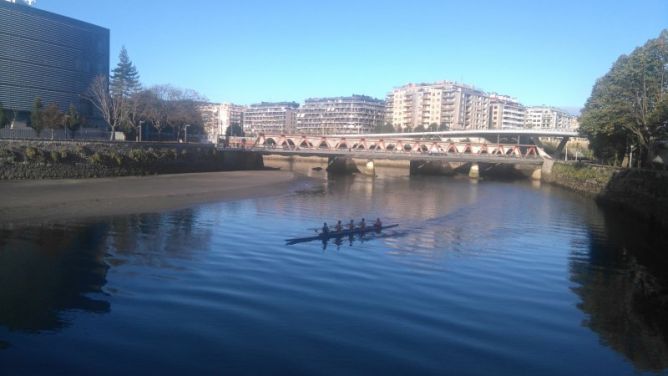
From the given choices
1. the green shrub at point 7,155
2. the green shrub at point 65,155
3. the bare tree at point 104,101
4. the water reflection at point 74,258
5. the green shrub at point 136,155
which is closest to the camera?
the water reflection at point 74,258

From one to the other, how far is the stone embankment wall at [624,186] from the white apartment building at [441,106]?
328ft

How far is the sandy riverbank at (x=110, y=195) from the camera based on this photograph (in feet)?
98.3

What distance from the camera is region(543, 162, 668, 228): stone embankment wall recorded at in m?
34.8

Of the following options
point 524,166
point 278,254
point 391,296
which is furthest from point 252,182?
point 524,166

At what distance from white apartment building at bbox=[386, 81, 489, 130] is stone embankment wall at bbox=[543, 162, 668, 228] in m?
99.9

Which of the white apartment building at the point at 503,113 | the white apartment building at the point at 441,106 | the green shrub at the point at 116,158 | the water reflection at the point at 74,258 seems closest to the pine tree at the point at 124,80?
the green shrub at the point at 116,158

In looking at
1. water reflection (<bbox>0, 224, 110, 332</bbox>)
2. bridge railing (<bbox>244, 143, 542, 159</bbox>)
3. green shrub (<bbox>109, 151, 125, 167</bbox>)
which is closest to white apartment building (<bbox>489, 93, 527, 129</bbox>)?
bridge railing (<bbox>244, 143, 542, 159</bbox>)

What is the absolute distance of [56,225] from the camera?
2638cm

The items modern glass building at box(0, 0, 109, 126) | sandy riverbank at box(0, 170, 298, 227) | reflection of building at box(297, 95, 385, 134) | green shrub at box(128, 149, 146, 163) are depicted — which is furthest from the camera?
reflection of building at box(297, 95, 385, 134)

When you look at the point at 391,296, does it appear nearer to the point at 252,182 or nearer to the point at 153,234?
the point at 153,234

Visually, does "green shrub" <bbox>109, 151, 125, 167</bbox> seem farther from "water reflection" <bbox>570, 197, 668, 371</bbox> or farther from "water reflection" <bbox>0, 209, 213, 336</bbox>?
"water reflection" <bbox>570, 197, 668, 371</bbox>

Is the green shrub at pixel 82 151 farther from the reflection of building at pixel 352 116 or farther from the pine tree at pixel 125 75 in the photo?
the reflection of building at pixel 352 116

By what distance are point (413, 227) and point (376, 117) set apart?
557ft

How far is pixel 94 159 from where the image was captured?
48188 mm
